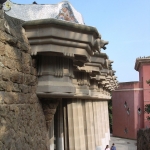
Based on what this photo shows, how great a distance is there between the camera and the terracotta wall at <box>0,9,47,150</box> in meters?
3.60

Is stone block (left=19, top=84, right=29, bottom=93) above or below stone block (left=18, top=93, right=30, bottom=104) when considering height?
above

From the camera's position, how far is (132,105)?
2356 centimetres

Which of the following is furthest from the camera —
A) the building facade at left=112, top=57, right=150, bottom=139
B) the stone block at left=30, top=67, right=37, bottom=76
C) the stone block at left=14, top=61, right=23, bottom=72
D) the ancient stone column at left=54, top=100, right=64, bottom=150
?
the building facade at left=112, top=57, right=150, bottom=139

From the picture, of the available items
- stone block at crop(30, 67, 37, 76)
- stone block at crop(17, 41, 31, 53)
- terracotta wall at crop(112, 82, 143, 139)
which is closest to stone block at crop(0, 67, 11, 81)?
stone block at crop(17, 41, 31, 53)

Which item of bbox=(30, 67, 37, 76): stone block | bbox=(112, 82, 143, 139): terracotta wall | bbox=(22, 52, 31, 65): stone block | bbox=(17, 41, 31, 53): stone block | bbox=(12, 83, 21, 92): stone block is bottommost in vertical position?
bbox=(112, 82, 143, 139): terracotta wall

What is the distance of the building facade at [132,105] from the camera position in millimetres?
22766

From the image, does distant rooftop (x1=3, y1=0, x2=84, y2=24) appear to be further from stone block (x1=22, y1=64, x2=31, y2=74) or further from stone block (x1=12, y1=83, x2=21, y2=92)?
stone block (x1=12, y1=83, x2=21, y2=92)

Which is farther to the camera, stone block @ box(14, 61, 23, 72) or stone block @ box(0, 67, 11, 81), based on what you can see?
stone block @ box(14, 61, 23, 72)

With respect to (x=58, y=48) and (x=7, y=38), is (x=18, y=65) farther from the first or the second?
(x=58, y=48)

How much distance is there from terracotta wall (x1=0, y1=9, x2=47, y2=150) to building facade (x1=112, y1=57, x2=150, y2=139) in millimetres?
19153

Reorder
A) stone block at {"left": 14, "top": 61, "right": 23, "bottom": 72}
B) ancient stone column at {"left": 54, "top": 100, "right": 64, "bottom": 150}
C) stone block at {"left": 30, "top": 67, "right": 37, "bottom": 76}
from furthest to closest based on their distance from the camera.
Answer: ancient stone column at {"left": 54, "top": 100, "right": 64, "bottom": 150}, stone block at {"left": 30, "top": 67, "right": 37, "bottom": 76}, stone block at {"left": 14, "top": 61, "right": 23, "bottom": 72}

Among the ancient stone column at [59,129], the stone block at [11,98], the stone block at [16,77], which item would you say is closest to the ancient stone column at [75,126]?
the ancient stone column at [59,129]

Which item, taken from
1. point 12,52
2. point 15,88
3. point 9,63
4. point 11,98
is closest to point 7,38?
point 12,52

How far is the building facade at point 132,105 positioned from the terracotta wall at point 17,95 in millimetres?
19153
